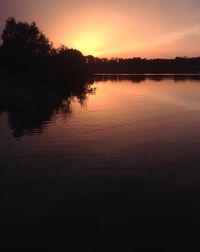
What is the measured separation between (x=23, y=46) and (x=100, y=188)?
8820 cm

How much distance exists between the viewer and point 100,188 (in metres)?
19.3

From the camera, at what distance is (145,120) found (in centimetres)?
4350

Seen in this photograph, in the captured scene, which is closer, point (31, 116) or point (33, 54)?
point (31, 116)

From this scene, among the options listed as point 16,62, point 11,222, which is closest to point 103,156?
point 11,222

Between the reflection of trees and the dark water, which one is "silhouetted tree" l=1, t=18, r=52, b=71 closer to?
the reflection of trees

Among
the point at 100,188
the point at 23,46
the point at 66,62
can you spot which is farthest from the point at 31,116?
the point at 66,62

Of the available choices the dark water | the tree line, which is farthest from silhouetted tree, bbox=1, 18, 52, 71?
the dark water

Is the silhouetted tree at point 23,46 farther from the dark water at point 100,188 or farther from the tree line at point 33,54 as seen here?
the dark water at point 100,188

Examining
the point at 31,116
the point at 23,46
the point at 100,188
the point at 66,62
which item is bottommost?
the point at 31,116

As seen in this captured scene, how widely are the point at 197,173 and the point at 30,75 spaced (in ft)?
224

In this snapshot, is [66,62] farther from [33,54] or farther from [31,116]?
[31,116]

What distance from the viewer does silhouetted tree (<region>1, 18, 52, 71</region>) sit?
315 ft

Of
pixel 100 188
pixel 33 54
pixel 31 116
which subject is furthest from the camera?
pixel 33 54

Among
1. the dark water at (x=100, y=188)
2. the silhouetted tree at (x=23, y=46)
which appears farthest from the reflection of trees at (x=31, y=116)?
the silhouetted tree at (x=23, y=46)
